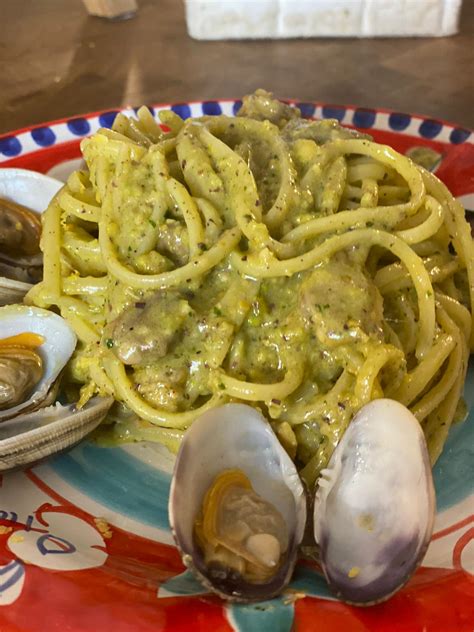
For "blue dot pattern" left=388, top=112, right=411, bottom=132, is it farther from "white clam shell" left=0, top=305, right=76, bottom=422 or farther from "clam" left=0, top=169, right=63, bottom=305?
"white clam shell" left=0, top=305, right=76, bottom=422

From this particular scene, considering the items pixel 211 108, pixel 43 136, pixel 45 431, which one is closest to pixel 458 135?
pixel 211 108

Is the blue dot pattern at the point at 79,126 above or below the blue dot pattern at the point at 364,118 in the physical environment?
below

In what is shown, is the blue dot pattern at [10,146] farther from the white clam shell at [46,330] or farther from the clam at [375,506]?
the clam at [375,506]

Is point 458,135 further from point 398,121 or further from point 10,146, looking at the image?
point 10,146

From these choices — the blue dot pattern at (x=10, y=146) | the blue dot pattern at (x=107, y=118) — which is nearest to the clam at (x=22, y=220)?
the blue dot pattern at (x=10, y=146)

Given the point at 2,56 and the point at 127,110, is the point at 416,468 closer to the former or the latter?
the point at 127,110

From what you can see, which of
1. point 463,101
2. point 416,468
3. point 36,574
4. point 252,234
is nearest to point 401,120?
point 463,101
